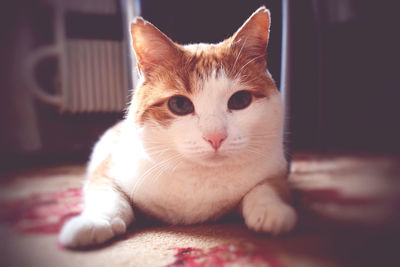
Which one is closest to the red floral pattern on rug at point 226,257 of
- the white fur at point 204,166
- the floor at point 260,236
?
the floor at point 260,236

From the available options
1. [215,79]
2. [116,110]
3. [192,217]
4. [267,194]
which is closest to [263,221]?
[267,194]

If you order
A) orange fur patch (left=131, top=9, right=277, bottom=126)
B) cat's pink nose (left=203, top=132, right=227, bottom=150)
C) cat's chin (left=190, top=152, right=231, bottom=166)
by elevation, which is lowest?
cat's chin (left=190, top=152, right=231, bottom=166)

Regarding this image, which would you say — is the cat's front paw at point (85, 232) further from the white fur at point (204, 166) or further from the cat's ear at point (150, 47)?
the cat's ear at point (150, 47)

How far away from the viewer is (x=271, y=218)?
700mm

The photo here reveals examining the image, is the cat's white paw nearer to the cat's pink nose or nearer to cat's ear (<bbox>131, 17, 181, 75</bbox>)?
the cat's pink nose

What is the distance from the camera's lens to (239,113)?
831mm

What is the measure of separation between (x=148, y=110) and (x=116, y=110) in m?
2.02

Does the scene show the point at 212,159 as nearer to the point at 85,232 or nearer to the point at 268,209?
the point at 268,209

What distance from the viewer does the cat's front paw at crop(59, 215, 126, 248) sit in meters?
0.65

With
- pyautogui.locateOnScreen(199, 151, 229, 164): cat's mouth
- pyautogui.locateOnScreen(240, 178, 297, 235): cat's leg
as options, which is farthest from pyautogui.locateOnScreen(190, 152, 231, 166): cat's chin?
pyautogui.locateOnScreen(240, 178, 297, 235): cat's leg

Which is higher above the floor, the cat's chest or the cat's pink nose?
the cat's pink nose

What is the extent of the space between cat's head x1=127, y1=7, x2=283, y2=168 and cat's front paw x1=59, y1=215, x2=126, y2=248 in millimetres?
260

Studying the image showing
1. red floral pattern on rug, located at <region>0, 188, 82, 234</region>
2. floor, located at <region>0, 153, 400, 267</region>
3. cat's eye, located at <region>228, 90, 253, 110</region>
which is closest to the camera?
floor, located at <region>0, 153, 400, 267</region>

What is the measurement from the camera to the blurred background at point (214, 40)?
1.45ft
